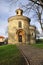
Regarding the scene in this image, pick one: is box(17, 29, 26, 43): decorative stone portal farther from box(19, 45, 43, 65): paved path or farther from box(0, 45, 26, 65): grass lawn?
box(0, 45, 26, 65): grass lawn

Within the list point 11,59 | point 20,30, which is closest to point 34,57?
point 11,59

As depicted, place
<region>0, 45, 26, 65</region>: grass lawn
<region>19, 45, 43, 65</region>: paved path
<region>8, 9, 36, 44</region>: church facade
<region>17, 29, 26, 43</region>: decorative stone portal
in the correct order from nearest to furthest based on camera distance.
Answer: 1. <region>19, 45, 43, 65</region>: paved path
2. <region>0, 45, 26, 65</region>: grass lawn
3. <region>8, 9, 36, 44</region>: church facade
4. <region>17, 29, 26, 43</region>: decorative stone portal

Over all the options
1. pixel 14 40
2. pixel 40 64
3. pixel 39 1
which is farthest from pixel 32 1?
pixel 14 40

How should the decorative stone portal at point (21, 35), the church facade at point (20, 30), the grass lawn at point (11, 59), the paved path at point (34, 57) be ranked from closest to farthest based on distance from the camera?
the paved path at point (34, 57) → the grass lawn at point (11, 59) → the church facade at point (20, 30) → the decorative stone portal at point (21, 35)

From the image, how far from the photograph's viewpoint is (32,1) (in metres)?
17.2

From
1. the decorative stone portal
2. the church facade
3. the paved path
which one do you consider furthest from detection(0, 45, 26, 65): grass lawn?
the decorative stone portal

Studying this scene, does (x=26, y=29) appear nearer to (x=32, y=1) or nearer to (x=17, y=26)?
(x=17, y=26)

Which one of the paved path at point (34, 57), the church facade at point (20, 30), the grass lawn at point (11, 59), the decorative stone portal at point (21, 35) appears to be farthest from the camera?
the decorative stone portal at point (21, 35)

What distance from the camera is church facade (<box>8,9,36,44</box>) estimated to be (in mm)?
51312

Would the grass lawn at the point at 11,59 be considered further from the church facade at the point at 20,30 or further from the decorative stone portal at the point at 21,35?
the decorative stone portal at the point at 21,35

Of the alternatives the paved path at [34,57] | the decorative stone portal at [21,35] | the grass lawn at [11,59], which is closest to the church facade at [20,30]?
the decorative stone portal at [21,35]

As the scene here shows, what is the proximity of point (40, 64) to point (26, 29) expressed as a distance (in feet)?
125

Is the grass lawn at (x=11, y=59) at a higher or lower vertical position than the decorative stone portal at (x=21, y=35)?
lower

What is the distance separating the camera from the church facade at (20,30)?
51312 mm
